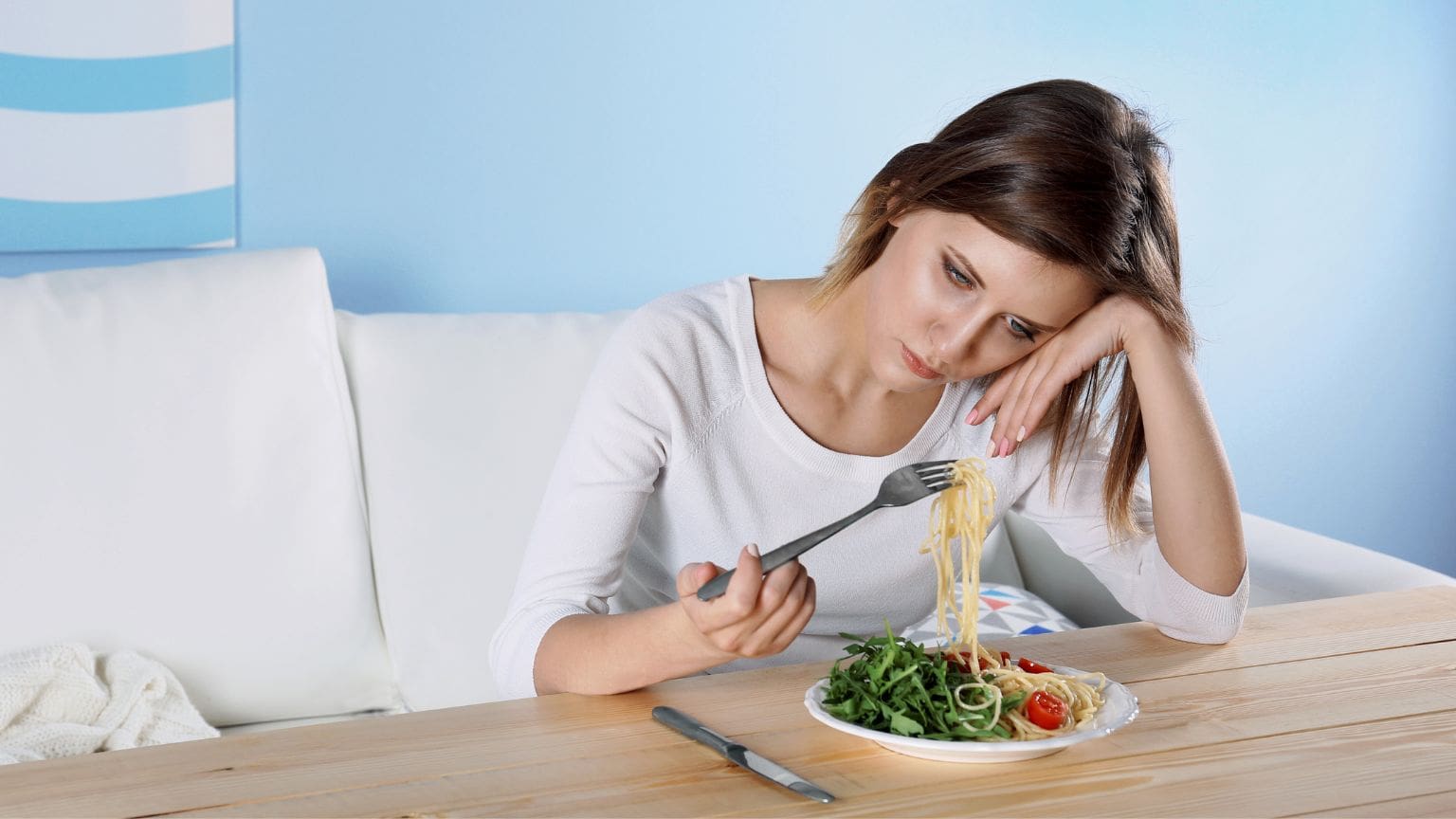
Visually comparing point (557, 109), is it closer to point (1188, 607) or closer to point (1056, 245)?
point (1056, 245)

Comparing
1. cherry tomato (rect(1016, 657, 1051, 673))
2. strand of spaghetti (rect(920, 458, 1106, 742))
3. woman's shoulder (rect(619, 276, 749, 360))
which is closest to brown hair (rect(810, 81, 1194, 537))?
woman's shoulder (rect(619, 276, 749, 360))

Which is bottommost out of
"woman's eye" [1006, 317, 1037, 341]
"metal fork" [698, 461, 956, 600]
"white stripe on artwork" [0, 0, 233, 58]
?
"metal fork" [698, 461, 956, 600]

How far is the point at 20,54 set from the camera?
6.72ft

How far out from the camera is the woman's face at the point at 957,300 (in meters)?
1.28

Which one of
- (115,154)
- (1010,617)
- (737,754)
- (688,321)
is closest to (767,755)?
(737,754)

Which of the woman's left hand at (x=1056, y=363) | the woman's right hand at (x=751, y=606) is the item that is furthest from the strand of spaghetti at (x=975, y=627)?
the woman's left hand at (x=1056, y=363)

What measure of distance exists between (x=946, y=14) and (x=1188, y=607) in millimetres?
1674

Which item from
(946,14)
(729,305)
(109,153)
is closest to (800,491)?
(729,305)

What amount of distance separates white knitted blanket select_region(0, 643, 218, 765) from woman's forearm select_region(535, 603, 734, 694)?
78 cm

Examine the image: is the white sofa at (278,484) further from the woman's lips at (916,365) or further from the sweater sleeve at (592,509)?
the woman's lips at (916,365)

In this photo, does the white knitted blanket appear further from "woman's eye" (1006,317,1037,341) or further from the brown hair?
"woman's eye" (1006,317,1037,341)

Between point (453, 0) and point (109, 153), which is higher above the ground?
point (453, 0)

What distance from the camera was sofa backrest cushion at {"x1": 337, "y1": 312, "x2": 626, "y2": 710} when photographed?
2.00 metres

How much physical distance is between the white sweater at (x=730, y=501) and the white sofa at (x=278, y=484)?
0.53m
